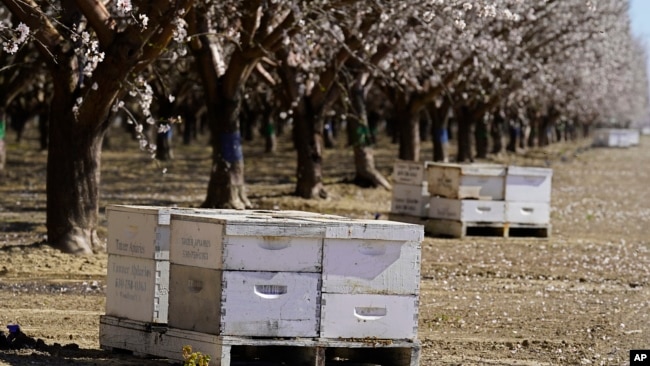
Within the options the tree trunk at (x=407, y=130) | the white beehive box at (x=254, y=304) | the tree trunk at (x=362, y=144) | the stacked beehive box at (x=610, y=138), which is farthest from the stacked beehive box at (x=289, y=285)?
the stacked beehive box at (x=610, y=138)

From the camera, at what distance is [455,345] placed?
11.0m

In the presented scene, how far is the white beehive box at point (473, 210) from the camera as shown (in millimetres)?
21156

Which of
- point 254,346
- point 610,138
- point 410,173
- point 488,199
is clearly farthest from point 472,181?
point 610,138

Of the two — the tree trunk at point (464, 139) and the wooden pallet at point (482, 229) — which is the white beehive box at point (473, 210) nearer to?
the wooden pallet at point (482, 229)

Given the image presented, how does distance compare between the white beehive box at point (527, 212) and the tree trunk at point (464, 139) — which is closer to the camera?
the white beehive box at point (527, 212)

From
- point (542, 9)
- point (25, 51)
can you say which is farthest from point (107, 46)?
point (542, 9)

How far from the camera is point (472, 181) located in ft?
70.3

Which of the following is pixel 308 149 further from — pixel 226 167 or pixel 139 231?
pixel 139 231

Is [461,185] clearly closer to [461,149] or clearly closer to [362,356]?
[362,356]

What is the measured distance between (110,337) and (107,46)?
232 inches

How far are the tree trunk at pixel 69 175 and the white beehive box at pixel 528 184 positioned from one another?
25.8ft

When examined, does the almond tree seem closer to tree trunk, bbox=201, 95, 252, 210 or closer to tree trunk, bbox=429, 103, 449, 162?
tree trunk, bbox=201, 95, 252, 210

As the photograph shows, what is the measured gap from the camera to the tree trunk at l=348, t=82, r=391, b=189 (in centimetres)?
3009

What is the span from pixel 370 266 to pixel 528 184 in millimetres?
12776
